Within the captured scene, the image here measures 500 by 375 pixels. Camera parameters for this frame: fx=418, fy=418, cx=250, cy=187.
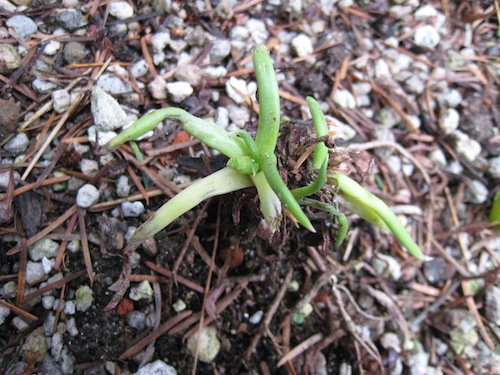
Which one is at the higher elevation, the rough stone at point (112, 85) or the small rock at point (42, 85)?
the small rock at point (42, 85)

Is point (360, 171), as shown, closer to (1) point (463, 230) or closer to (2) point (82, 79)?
(1) point (463, 230)

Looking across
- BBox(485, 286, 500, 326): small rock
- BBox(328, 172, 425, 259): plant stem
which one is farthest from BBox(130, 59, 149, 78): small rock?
BBox(485, 286, 500, 326): small rock

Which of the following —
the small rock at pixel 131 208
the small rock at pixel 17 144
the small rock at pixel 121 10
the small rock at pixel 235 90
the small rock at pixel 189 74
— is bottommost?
the small rock at pixel 131 208

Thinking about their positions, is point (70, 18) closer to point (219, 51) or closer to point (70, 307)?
point (219, 51)

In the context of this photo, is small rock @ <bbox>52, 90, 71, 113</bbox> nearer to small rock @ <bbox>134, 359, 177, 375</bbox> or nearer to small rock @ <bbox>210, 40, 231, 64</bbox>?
small rock @ <bbox>210, 40, 231, 64</bbox>

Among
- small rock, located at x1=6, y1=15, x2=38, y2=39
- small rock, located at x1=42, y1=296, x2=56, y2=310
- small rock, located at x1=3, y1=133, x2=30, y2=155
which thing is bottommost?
small rock, located at x1=42, y1=296, x2=56, y2=310

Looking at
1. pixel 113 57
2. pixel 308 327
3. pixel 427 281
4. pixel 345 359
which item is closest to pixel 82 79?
pixel 113 57

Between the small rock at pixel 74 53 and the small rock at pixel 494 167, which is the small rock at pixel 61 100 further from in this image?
the small rock at pixel 494 167

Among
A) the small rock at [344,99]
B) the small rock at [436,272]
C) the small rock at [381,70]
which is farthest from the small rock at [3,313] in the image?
the small rock at [381,70]
